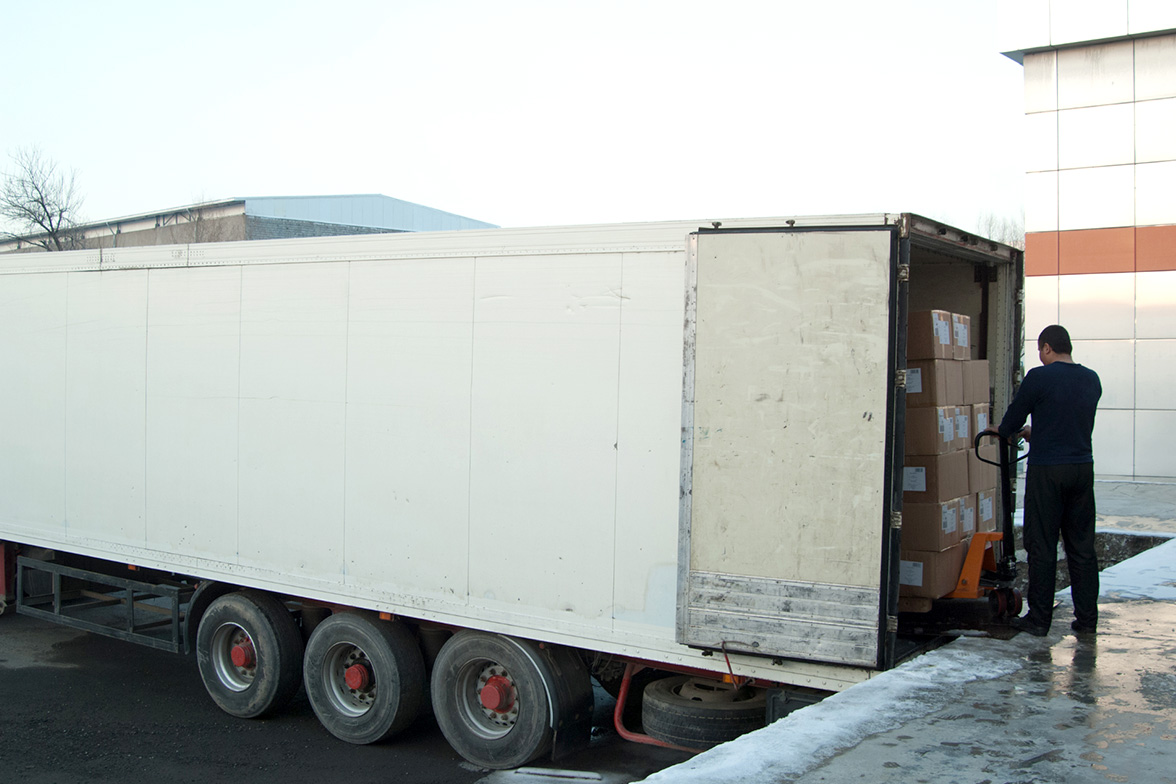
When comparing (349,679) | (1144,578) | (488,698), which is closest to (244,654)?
(349,679)

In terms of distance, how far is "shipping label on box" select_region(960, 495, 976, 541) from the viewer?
566cm

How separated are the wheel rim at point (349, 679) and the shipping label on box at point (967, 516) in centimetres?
367

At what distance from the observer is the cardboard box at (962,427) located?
563cm

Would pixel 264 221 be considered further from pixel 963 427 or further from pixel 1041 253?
pixel 963 427

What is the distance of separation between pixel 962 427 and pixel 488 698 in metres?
3.12

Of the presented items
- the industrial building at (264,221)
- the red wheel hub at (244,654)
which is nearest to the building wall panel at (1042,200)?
the red wheel hub at (244,654)

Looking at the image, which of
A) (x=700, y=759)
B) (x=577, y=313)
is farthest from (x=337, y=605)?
(x=700, y=759)

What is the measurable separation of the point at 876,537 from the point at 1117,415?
1550 cm

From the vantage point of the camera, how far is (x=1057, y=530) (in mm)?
5328

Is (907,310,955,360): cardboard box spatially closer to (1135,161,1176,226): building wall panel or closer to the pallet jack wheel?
the pallet jack wheel

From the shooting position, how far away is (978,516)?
6.02 m

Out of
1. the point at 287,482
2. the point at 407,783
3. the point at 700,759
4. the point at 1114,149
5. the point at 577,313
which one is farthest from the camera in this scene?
the point at 1114,149

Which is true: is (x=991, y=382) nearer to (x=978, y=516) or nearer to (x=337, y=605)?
(x=978, y=516)

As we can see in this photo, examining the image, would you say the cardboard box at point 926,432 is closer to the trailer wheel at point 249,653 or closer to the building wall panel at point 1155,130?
the trailer wheel at point 249,653
